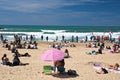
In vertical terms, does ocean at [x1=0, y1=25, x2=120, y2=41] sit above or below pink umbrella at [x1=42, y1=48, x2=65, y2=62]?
below

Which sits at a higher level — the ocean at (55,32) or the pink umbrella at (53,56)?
the pink umbrella at (53,56)

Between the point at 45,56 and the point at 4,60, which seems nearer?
the point at 45,56

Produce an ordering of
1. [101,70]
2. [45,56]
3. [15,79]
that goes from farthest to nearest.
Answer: [101,70], [45,56], [15,79]

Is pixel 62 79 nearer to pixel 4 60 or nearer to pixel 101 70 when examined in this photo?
pixel 101 70

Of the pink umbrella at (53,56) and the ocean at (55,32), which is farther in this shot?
the ocean at (55,32)

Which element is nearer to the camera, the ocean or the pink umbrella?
the pink umbrella

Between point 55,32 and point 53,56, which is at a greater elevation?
point 53,56

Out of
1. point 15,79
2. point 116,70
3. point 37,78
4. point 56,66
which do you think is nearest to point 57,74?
point 56,66

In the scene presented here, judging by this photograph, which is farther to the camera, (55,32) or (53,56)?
(55,32)

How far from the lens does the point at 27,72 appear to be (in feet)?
50.3

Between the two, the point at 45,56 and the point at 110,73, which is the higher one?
the point at 45,56

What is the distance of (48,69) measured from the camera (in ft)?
49.2

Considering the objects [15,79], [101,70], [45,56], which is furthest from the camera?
[101,70]

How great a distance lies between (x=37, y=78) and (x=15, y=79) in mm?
1106
